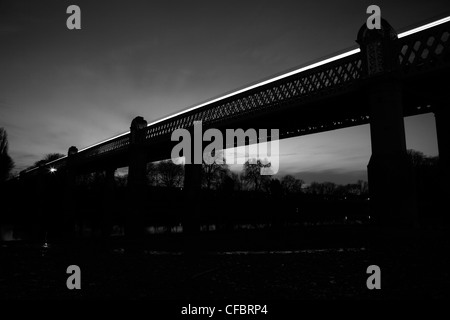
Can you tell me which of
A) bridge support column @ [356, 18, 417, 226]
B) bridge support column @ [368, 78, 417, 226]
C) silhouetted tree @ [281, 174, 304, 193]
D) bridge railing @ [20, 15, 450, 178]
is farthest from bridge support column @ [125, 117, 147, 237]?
silhouetted tree @ [281, 174, 304, 193]

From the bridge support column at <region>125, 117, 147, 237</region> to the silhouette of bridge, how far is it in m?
8.90

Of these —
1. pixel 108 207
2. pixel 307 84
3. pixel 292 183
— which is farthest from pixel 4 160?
pixel 292 183

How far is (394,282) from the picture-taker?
285 inches

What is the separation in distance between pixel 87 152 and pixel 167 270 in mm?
55264

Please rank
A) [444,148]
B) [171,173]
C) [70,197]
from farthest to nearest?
[171,173]
[70,197]
[444,148]

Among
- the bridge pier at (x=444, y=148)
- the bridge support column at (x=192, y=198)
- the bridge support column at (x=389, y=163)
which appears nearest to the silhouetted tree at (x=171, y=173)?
the bridge support column at (x=192, y=198)

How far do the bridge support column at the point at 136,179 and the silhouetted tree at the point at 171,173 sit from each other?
33786 millimetres

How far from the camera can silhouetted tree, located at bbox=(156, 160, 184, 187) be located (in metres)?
78.4

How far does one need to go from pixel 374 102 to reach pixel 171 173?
62717 millimetres

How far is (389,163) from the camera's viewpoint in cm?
1848

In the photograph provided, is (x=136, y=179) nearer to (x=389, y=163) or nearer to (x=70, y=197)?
(x=70, y=197)

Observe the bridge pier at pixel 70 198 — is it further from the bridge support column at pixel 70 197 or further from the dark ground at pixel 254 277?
the dark ground at pixel 254 277
